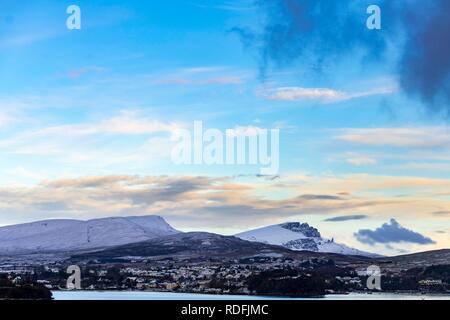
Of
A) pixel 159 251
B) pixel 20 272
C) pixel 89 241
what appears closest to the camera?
pixel 20 272

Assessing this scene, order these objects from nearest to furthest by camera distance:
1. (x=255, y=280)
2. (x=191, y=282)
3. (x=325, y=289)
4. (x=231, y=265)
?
(x=325, y=289) < (x=255, y=280) < (x=191, y=282) < (x=231, y=265)

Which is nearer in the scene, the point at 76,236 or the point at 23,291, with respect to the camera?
the point at 23,291

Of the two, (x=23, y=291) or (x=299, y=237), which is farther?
(x=299, y=237)
